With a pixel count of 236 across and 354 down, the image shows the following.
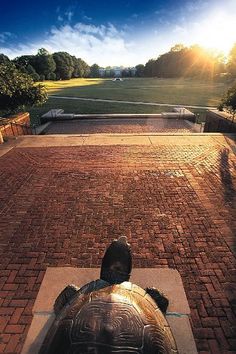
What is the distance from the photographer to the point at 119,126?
17.7m

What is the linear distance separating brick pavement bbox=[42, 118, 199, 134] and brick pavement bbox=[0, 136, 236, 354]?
296 inches

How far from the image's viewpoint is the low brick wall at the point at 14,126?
1169 centimetres

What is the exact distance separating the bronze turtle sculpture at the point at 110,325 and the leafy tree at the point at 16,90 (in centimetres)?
1196

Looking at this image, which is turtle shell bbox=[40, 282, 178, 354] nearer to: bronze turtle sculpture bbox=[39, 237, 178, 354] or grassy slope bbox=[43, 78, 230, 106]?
bronze turtle sculpture bbox=[39, 237, 178, 354]

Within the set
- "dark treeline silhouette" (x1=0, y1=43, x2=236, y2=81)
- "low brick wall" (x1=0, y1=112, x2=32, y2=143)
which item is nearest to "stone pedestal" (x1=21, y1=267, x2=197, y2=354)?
"low brick wall" (x1=0, y1=112, x2=32, y2=143)

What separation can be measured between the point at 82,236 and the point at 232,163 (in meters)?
5.76

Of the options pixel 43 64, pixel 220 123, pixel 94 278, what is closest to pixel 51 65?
pixel 43 64

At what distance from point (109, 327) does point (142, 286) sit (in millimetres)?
2181

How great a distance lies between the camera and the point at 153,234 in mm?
5137

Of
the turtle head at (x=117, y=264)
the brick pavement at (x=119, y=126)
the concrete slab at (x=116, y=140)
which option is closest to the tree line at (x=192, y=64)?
the brick pavement at (x=119, y=126)

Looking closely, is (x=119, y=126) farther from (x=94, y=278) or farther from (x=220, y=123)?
(x=94, y=278)

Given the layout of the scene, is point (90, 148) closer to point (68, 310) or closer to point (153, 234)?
point (153, 234)

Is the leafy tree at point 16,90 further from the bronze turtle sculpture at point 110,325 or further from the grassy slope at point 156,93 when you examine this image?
the grassy slope at point 156,93

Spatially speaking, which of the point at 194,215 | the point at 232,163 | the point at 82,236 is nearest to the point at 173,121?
the point at 232,163
